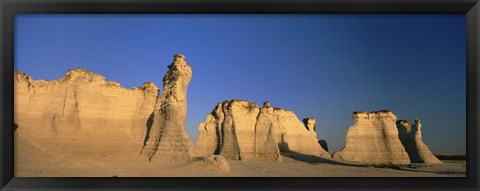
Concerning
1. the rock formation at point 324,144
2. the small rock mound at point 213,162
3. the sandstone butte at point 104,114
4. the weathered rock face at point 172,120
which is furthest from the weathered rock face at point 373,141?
the small rock mound at point 213,162

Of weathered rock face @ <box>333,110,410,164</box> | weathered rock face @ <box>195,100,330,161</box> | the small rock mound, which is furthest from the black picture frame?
weathered rock face @ <box>333,110,410,164</box>

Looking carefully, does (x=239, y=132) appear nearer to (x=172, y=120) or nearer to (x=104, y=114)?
(x=172, y=120)

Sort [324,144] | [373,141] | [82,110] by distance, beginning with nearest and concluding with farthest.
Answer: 1. [82,110]
2. [373,141]
3. [324,144]

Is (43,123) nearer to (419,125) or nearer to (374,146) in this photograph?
(374,146)

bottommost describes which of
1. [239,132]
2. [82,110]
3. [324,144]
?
[324,144]

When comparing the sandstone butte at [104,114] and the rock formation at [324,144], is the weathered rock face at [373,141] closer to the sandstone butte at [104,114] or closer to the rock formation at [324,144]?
the rock formation at [324,144]
